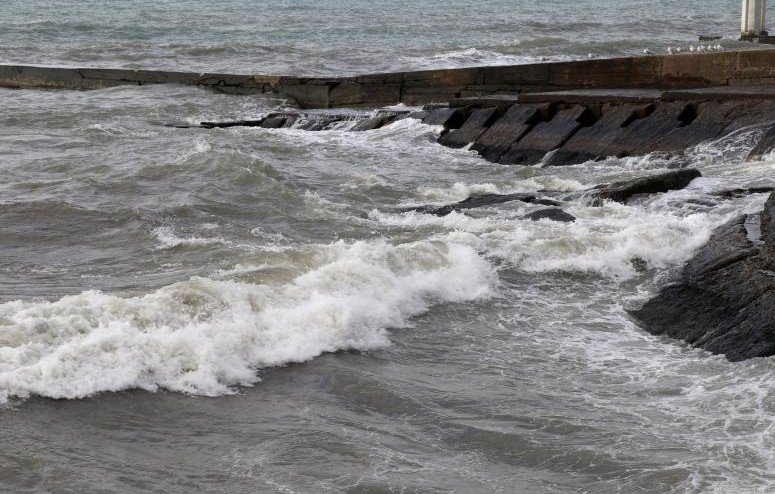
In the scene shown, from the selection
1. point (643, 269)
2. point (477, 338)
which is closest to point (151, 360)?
point (477, 338)

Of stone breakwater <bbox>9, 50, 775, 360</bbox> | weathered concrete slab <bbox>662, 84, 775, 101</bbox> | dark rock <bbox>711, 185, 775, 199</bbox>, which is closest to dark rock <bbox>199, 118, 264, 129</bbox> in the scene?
stone breakwater <bbox>9, 50, 775, 360</bbox>

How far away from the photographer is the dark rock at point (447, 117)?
56.9ft

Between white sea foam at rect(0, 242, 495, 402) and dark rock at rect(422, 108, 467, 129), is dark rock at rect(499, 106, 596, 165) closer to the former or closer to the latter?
dark rock at rect(422, 108, 467, 129)

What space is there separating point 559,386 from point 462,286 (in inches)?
85.3

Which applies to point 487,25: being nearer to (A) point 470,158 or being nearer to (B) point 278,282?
(A) point 470,158

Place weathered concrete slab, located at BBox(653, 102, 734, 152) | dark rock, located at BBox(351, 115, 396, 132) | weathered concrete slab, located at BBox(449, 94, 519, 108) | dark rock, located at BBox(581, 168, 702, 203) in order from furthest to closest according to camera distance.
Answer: dark rock, located at BBox(351, 115, 396, 132) < weathered concrete slab, located at BBox(449, 94, 519, 108) < weathered concrete slab, located at BBox(653, 102, 734, 152) < dark rock, located at BBox(581, 168, 702, 203)

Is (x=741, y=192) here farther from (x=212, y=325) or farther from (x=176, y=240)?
(x=212, y=325)

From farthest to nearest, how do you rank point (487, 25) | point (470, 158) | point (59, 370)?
point (487, 25), point (470, 158), point (59, 370)

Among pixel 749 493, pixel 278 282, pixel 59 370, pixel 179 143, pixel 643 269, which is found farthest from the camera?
pixel 179 143

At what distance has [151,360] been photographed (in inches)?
264

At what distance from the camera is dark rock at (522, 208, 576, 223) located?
10.8 m

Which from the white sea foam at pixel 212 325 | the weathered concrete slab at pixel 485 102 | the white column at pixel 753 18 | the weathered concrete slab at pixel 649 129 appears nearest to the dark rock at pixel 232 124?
the weathered concrete slab at pixel 485 102

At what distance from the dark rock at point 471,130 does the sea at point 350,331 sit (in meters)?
0.55

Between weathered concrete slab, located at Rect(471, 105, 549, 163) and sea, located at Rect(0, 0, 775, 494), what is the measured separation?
1.06ft
